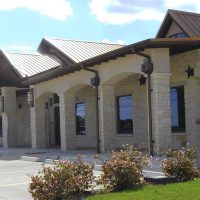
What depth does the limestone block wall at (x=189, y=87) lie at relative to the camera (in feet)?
54.0

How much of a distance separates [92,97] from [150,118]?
844 cm

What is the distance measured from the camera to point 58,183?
28.4ft

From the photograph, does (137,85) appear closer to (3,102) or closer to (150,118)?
(150,118)

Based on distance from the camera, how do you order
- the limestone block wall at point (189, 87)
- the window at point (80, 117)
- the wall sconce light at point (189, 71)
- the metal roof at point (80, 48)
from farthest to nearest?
1. the window at point (80, 117)
2. the metal roof at point (80, 48)
3. the wall sconce light at point (189, 71)
4. the limestone block wall at point (189, 87)

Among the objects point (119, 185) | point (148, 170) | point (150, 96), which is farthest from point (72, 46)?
point (119, 185)

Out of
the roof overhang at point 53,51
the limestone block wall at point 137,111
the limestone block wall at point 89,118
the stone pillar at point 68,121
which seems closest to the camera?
the limestone block wall at point 137,111

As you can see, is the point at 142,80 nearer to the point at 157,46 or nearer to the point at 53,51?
the point at 157,46

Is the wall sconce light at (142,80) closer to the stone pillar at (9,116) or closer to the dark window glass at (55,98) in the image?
the dark window glass at (55,98)

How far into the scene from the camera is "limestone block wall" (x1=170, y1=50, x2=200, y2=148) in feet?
54.0

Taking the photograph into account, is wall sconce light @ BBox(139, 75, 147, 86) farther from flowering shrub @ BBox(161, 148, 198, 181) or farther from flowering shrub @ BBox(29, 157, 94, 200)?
flowering shrub @ BBox(29, 157, 94, 200)

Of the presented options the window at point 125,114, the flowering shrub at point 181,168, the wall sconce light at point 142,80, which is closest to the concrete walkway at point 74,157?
the flowering shrub at point 181,168

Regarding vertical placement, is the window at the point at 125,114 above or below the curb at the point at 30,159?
above

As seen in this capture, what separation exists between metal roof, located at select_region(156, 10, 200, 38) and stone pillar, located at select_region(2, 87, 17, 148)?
36.4 ft

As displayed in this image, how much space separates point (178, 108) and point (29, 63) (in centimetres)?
1330
